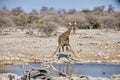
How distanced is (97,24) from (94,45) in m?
11.3

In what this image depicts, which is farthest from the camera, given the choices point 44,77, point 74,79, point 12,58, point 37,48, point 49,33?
point 49,33

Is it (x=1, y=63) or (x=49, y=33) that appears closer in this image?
(x=1, y=63)

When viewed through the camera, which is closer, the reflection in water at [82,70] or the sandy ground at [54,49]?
the reflection in water at [82,70]

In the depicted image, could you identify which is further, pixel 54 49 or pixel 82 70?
pixel 54 49

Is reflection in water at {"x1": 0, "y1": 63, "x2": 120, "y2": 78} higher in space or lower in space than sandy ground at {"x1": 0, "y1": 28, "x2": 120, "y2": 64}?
lower

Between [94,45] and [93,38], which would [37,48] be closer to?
[94,45]

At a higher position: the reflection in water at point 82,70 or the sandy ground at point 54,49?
the sandy ground at point 54,49

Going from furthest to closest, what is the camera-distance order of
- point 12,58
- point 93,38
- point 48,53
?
1. point 93,38
2. point 48,53
3. point 12,58

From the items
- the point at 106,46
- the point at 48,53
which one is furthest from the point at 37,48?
the point at 106,46

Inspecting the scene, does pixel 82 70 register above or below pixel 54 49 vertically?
below

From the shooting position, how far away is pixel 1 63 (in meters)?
12.5

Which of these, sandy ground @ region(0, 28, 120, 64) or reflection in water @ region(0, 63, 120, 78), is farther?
sandy ground @ region(0, 28, 120, 64)

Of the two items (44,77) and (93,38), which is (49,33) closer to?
(93,38)

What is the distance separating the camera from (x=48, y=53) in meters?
14.7
